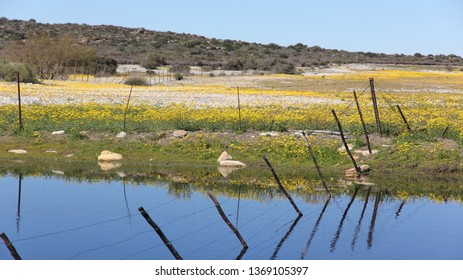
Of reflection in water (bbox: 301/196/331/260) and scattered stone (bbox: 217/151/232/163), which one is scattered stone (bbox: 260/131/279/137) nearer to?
scattered stone (bbox: 217/151/232/163)

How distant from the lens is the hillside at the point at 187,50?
103 m

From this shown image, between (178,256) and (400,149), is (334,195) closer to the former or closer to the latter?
(400,149)

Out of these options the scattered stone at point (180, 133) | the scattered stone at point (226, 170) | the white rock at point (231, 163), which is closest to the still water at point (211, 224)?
the scattered stone at point (226, 170)

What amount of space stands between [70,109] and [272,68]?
170ft

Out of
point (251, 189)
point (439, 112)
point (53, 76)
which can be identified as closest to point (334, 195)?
point (251, 189)

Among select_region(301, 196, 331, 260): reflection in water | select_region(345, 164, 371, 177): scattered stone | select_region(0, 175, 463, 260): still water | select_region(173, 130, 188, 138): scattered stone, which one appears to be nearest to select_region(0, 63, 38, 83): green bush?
select_region(173, 130, 188, 138): scattered stone

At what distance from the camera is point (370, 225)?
71.7ft

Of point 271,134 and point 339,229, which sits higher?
point 271,134

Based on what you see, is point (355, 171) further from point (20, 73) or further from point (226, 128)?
point (20, 73)

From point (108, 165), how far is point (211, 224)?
36.4 feet

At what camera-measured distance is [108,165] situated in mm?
31359

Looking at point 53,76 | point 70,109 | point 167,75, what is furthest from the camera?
point 167,75

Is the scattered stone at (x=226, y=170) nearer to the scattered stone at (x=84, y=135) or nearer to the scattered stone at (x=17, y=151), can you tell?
the scattered stone at (x=84, y=135)

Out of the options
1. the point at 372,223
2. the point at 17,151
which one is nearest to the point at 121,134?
the point at 17,151
